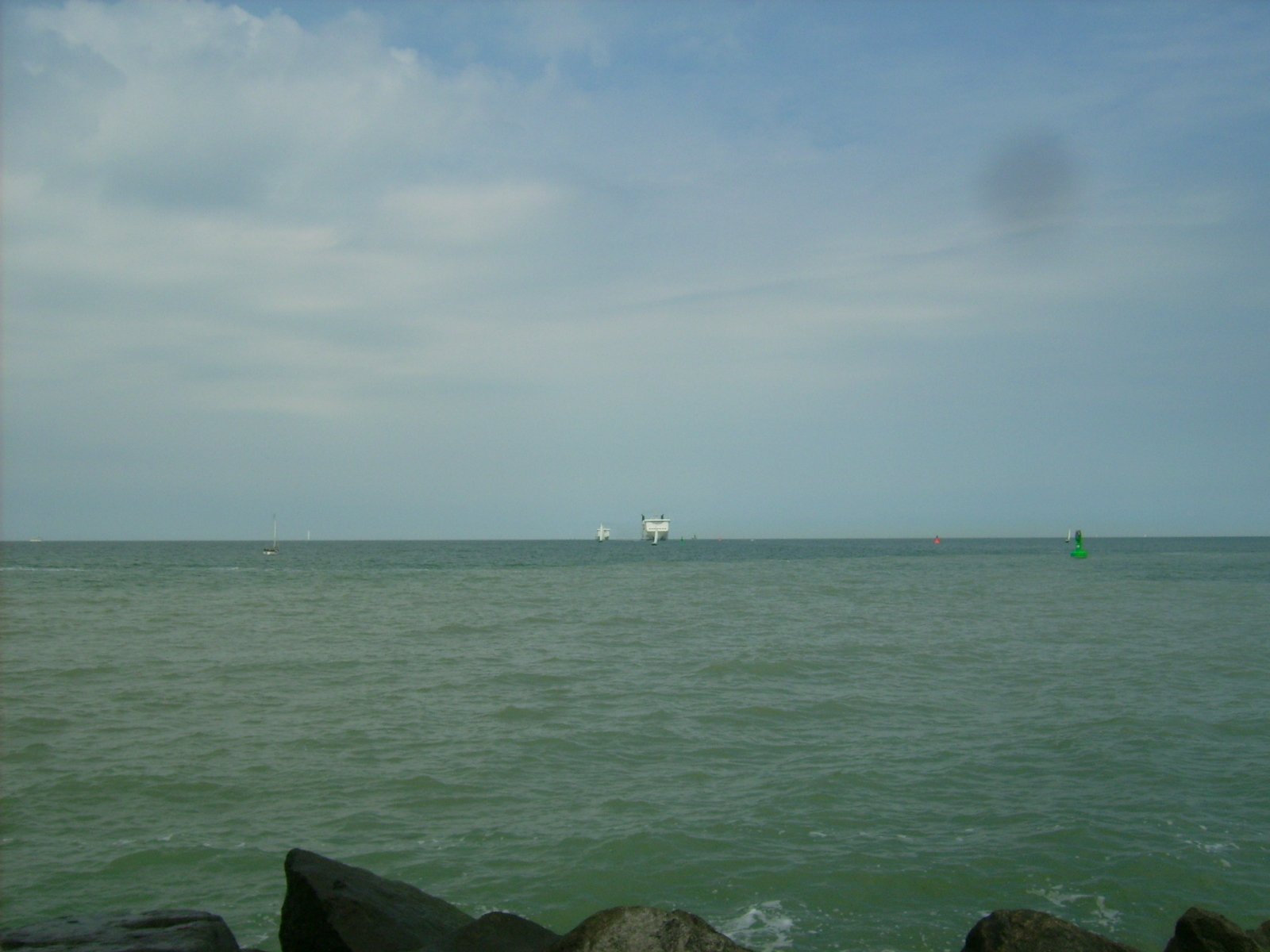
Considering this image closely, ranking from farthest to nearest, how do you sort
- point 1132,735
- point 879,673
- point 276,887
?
point 879,673
point 1132,735
point 276,887

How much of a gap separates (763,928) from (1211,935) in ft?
10.5

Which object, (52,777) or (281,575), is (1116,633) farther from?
(281,575)

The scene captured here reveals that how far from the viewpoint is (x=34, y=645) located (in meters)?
26.2

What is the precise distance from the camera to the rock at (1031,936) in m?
5.80

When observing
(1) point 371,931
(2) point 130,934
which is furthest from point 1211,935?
(2) point 130,934

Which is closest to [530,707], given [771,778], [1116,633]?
[771,778]

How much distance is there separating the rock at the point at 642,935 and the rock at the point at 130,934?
107 inches

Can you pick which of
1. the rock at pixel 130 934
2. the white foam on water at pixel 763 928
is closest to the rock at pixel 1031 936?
the white foam on water at pixel 763 928

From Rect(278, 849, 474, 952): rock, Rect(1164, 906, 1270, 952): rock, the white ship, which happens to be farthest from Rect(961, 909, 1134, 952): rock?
the white ship

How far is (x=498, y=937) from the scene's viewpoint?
6266mm

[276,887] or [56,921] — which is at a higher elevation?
[56,921]

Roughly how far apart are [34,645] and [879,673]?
21313mm

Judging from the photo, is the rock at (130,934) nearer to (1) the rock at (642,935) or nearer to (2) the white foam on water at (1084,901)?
(1) the rock at (642,935)

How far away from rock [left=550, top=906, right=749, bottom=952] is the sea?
3038mm
